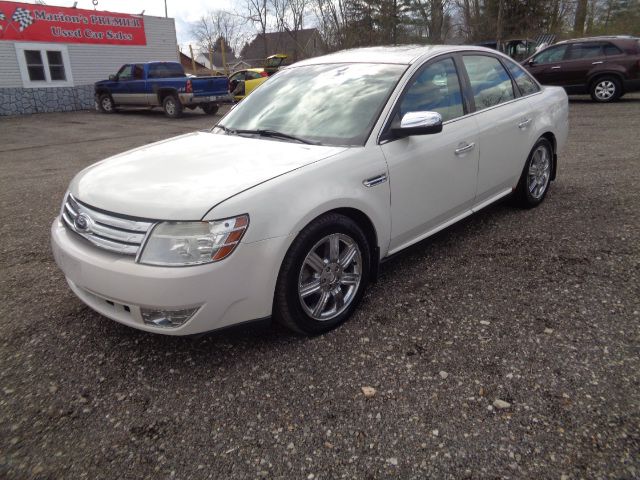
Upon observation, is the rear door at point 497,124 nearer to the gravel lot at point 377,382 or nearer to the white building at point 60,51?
the gravel lot at point 377,382

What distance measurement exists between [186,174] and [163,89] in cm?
Answer: 1489

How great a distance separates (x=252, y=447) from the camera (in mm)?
2131

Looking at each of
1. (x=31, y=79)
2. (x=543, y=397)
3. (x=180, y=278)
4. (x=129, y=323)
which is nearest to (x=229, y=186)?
(x=180, y=278)

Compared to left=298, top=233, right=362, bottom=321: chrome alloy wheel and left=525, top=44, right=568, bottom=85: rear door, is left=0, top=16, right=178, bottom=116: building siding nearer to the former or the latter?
left=525, top=44, right=568, bottom=85: rear door

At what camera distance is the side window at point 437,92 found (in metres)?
3.38

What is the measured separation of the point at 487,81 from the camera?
4.22 metres

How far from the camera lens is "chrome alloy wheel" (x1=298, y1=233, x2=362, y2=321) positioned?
2799 millimetres

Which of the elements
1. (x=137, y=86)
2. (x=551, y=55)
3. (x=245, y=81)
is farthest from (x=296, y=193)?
(x=245, y=81)

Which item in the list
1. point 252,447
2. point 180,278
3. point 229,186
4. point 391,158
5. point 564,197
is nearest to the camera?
point 252,447

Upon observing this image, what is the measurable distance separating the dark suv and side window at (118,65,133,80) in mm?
13343

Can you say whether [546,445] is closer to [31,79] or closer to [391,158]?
[391,158]

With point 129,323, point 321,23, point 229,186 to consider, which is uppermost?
point 321,23

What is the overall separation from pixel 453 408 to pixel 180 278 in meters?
1.44

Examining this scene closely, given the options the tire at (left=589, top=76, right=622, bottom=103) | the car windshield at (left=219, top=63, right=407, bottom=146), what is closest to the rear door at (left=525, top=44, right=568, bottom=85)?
the tire at (left=589, top=76, right=622, bottom=103)
